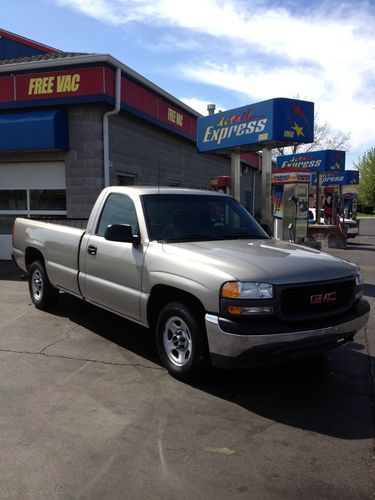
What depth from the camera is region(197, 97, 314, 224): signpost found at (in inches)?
361

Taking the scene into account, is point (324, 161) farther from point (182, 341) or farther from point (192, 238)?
point (182, 341)

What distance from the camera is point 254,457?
3.15 meters

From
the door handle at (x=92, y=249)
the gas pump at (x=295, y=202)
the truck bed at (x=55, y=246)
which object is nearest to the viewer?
the door handle at (x=92, y=249)

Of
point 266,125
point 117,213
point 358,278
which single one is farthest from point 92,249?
point 266,125

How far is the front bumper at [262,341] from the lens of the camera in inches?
145

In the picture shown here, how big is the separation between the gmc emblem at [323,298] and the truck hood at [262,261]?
0.48 feet

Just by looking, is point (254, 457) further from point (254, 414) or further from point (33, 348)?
point (33, 348)

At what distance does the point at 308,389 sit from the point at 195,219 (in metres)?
2.14

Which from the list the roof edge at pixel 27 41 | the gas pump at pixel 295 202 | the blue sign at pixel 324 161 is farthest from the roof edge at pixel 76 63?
the blue sign at pixel 324 161

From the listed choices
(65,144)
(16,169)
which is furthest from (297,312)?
(16,169)

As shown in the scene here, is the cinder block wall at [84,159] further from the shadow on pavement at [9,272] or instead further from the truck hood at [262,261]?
the truck hood at [262,261]

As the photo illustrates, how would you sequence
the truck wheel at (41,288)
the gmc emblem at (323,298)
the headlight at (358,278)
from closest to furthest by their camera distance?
1. the gmc emblem at (323,298)
2. the headlight at (358,278)
3. the truck wheel at (41,288)

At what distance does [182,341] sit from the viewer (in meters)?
4.35

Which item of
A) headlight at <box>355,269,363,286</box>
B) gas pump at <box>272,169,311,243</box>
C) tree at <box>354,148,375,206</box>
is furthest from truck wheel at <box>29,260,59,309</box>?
tree at <box>354,148,375,206</box>
